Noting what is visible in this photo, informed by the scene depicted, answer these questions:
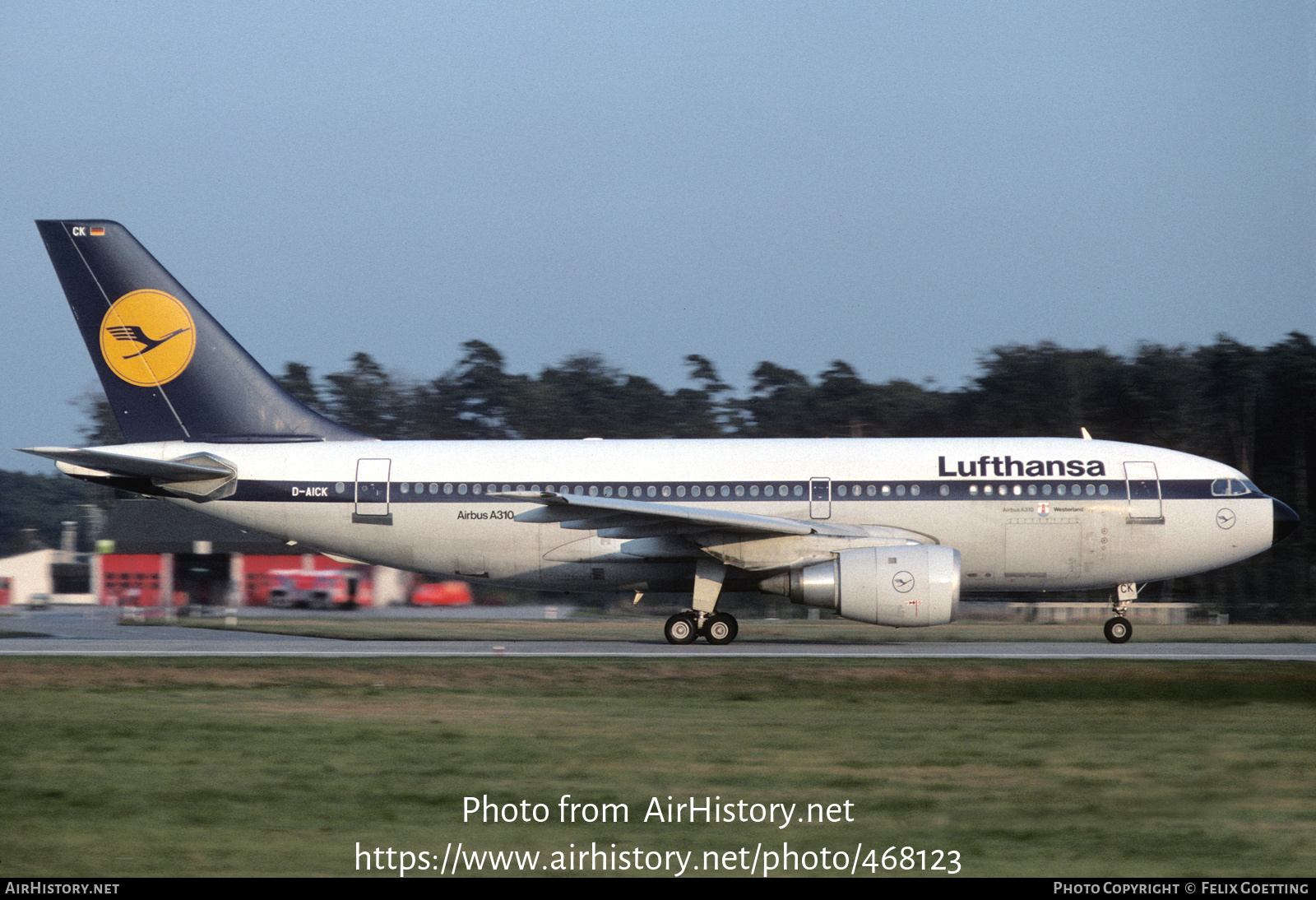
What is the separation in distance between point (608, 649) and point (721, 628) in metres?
2.04

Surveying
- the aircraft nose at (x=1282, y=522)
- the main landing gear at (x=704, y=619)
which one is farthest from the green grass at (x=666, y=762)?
the aircraft nose at (x=1282, y=522)

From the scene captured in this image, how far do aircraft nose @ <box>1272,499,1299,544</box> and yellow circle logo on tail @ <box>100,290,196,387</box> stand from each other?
19.1 m

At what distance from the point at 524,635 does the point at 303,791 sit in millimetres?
17052

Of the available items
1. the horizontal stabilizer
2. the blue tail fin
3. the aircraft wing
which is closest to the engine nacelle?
the aircraft wing

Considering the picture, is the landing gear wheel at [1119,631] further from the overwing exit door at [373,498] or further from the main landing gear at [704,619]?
the overwing exit door at [373,498]

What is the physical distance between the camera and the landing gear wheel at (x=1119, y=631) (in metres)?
22.0

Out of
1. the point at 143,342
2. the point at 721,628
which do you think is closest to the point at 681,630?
the point at 721,628

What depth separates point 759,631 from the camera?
26734 millimetres

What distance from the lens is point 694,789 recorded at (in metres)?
9.23

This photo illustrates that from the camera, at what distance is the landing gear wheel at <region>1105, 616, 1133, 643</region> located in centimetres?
2203

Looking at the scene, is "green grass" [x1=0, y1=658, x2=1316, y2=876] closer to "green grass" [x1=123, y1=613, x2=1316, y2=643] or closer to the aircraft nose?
the aircraft nose

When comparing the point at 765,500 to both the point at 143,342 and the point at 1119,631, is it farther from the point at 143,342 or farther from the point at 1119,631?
the point at 143,342
